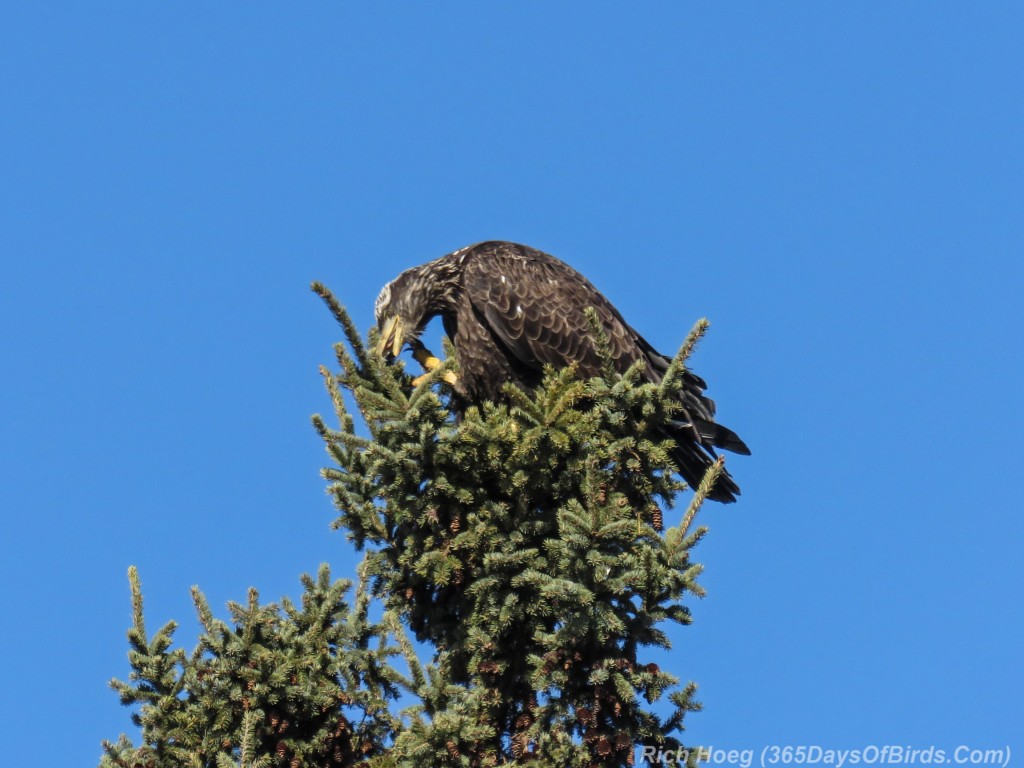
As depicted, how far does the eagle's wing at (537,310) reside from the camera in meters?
7.44

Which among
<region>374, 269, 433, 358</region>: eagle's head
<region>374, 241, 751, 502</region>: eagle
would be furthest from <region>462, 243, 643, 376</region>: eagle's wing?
<region>374, 269, 433, 358</region>: eagle's head

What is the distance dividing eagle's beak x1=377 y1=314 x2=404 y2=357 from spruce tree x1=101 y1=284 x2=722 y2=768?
152 centimetres

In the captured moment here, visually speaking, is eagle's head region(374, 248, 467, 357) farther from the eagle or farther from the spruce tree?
the spruce tree

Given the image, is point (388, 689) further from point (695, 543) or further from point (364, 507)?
point (695, 543)

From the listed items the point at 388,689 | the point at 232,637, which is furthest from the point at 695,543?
the point at 232,637

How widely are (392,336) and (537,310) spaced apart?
97 centimetres

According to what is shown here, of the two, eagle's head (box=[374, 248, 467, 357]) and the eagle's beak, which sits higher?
eagle's head (box=[374, 248, 467, 357])

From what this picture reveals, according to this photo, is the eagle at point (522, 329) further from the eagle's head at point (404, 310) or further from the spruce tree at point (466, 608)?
the spruce tree at point (466, 608)

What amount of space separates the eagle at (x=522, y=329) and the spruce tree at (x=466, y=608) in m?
1.20

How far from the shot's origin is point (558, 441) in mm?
5734

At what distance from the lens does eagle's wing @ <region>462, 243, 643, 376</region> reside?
24.4 ft

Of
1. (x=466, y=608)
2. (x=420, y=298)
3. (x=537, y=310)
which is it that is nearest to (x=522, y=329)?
(x=537, y=310)

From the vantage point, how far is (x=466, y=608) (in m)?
5.92

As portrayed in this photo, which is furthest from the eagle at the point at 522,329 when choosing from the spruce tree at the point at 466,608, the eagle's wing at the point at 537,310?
the spruce tree at the point at 466,608
